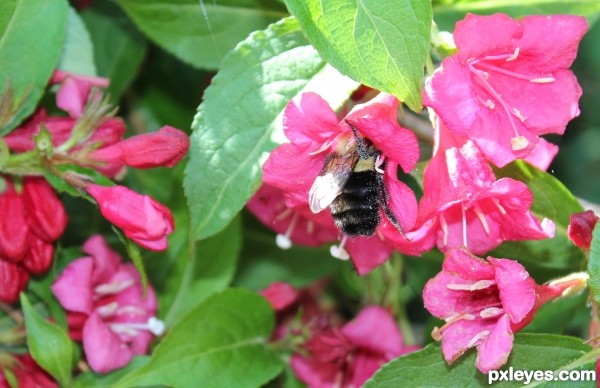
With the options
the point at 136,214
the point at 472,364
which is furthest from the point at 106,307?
the point at 472,364

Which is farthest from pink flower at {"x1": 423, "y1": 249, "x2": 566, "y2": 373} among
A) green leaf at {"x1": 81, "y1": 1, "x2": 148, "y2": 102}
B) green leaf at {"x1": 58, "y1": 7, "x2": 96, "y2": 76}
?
green leaf at {"x1": 81, "y1": 1, "x2": 148, "y2": 102}

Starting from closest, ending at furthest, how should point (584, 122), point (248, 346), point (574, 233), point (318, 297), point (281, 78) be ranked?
point (574, 233) < point (281, 78) < point (248, 346) < point (318, 297) < point (584, 122)

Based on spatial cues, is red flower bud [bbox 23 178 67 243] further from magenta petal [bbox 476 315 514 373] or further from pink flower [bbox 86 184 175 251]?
magenta petal [bbox 476 315 514 373]

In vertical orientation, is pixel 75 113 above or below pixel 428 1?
below

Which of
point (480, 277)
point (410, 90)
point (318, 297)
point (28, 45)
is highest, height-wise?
point (410, 90)

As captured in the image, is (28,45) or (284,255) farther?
(284,255)

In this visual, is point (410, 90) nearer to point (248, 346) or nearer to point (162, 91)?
point (248, 346)

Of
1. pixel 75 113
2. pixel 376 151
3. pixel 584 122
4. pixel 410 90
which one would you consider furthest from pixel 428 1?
pixel 584 122

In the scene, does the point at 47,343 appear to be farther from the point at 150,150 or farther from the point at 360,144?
the point at 360,144
